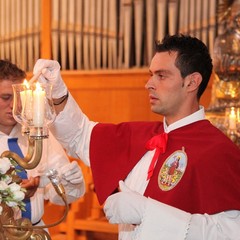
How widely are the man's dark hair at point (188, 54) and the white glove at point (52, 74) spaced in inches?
14.7

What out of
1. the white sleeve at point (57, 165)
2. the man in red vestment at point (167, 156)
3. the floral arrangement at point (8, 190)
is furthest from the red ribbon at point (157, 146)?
the floral arrangement at point (8, 190)

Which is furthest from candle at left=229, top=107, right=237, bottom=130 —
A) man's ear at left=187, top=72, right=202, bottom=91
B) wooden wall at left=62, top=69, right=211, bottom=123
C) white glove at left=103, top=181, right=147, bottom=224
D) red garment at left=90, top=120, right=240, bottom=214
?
wooden wall at left=62, top=69, right=211, bottom=123

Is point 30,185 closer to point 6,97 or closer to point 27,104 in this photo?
point 6,97

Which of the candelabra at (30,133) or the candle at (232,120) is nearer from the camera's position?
the candelabra at (30,133)

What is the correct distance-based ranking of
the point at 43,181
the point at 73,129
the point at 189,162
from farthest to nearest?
the point at 43,181 < the point at 73,129 < the point at 189,162

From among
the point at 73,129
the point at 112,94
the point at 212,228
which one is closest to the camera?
the point at 212,228

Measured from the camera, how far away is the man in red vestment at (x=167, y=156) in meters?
2.03

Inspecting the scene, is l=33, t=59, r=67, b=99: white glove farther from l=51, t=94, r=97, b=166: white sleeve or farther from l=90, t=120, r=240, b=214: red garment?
l=90, t=120, r=240, b=214: red garment

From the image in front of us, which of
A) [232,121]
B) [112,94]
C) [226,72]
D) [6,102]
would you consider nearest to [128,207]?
[6,102]

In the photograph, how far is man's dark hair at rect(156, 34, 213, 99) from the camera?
229cm

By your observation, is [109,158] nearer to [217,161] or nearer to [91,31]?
[217,161]

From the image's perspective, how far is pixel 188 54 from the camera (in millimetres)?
2299

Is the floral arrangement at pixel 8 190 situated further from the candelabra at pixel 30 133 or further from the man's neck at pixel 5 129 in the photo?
the man's neck at pixel 5 129

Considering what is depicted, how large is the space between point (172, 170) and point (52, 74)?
560 millimetres
